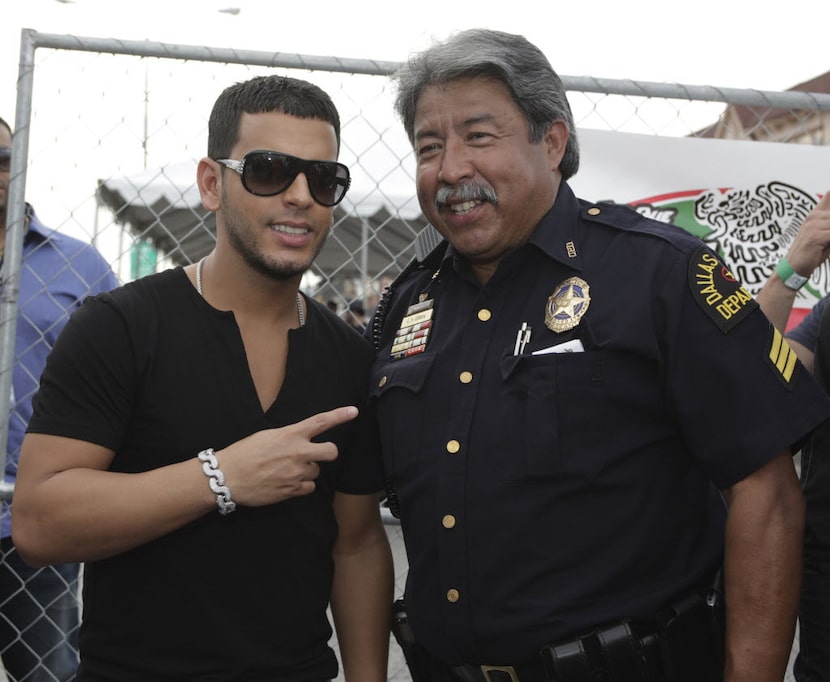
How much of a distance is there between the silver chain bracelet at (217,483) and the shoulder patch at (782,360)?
1.15 meters

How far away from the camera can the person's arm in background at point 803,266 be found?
2438 mm

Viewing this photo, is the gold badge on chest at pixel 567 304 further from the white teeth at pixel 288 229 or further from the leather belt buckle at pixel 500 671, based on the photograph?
Result: the leather belt buckle at pixel 500 671

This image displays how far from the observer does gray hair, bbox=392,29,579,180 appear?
6.95ft

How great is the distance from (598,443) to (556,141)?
79 cm

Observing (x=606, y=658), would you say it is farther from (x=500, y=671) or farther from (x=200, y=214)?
(x=200, y=214)

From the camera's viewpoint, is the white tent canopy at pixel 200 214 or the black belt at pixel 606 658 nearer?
the black belt at pixel 606 658

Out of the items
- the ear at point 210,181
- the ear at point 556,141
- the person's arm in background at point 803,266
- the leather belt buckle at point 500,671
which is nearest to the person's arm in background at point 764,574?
the leather belt buckle at point 500,671

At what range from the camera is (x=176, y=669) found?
184cm

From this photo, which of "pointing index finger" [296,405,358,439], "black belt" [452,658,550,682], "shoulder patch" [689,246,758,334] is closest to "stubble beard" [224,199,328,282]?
"pointing index finger" [296,405,358,439]

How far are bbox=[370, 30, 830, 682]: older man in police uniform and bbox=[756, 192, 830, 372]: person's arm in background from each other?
0.62 m

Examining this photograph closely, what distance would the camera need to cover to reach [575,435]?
1.94m

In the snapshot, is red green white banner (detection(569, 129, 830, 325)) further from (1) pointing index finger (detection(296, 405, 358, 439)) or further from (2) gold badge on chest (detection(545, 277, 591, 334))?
(1) pointing index finger (detection(296, 405, 358, 439))

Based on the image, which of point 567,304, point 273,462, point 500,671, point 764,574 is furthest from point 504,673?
point 567,304

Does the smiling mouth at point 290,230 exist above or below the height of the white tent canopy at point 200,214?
above
